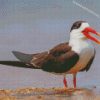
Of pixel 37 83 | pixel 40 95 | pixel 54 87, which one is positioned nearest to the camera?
pixel 40 95

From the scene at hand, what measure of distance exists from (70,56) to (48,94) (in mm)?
386

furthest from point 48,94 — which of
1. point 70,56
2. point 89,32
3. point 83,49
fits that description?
point 89,32

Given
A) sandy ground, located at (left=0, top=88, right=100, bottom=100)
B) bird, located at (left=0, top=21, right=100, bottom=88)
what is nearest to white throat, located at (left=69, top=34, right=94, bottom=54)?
bird, located at (left=0, top=21, right=100, bottom=88)

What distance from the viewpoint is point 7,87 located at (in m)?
8.61

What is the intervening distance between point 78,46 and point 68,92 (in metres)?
0.42

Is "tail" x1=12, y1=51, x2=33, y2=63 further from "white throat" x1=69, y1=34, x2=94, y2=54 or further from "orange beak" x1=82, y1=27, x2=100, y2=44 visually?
"orange beak" x1=82, y1=27, x2=100, y2=44

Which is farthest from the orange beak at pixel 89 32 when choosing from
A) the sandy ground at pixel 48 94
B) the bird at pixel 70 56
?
the sandy ground at pixel 48 94

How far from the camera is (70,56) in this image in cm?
777

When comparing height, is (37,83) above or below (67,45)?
below

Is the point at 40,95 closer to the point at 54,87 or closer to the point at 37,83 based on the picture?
the point at 54,87

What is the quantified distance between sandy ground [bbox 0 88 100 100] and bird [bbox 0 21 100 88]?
6.9 inches

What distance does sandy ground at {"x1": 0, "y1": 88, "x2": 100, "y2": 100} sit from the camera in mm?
7500

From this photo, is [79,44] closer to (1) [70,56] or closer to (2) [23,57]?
(1) [70,56]

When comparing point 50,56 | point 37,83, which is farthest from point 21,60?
point 37,83
